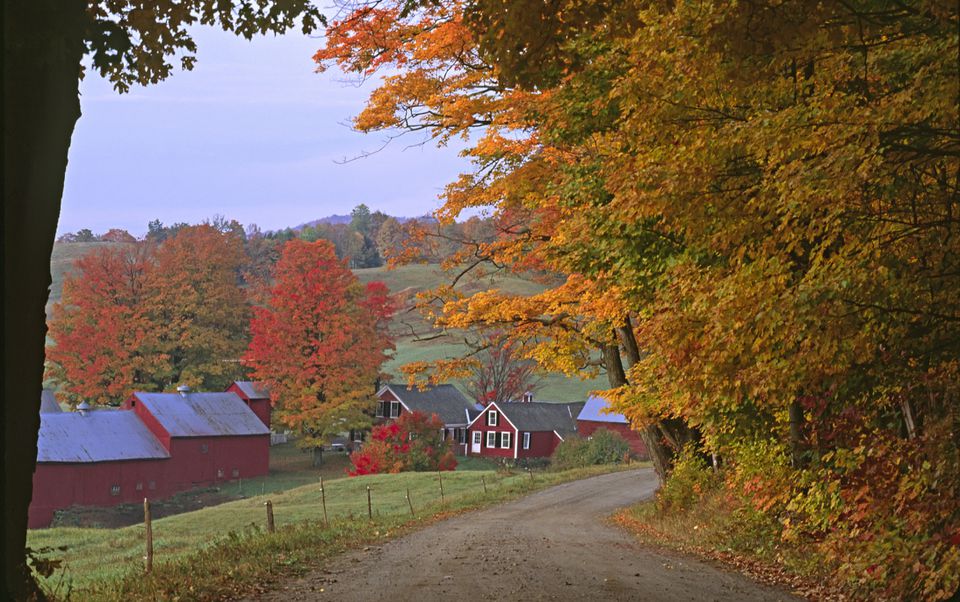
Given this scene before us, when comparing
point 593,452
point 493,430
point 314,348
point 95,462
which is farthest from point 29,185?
point 493,430

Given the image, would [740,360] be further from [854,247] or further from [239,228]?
[239,228]

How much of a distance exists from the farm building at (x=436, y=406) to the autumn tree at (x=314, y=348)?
56.1ft

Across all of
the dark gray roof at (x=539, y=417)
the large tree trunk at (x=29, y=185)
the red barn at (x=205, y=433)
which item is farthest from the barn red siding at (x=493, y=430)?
the large tree trunk at (x=29, y=185)

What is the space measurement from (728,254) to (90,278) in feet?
183

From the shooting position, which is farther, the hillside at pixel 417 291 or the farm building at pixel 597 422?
the hillside at pixel 417 291

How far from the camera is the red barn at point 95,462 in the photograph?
155 ft

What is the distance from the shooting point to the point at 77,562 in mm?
26953

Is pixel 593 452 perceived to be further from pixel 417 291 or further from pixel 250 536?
pixel 417 291

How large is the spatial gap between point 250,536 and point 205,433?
40301 mm

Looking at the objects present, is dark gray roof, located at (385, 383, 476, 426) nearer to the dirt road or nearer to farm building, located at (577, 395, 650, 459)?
farm building, located at (577, 395, 650, 459)

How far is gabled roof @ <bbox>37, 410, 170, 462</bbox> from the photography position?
160ft

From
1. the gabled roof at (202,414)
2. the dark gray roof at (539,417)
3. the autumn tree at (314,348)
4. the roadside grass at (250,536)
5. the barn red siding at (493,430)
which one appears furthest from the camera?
the barn red siding at (493,430)

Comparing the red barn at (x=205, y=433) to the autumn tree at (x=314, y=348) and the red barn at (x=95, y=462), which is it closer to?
the red barn at (x=95, y=462)

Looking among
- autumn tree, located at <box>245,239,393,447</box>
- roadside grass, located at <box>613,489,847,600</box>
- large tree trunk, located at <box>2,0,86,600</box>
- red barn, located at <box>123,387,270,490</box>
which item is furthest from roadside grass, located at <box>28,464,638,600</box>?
red barn, located at <box>123,387,270,490</box>
